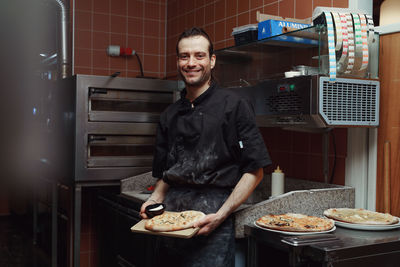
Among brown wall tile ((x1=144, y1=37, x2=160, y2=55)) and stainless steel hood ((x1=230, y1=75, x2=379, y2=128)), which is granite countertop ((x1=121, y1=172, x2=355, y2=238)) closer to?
stainless steel hood ((x1=230, y1=75, x2=379, y2=128))

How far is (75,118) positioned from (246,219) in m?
1.46

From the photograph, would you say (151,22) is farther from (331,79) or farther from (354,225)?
(354,225)

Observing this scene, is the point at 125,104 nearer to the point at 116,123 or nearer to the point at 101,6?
the point at 116,123

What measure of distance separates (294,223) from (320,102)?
0.51 metres

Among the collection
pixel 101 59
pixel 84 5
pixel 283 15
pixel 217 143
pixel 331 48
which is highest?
pixel 84 5

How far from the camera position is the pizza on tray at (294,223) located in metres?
1.59

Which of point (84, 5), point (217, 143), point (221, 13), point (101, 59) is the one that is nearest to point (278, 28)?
point (217, 143)

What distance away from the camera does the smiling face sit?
1852 mm

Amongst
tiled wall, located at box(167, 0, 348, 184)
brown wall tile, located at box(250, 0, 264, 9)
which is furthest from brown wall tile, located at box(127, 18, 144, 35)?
brown wall tile, located at box(250, 0, 264, 9)

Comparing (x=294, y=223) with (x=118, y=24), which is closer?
(x=294, y=223)

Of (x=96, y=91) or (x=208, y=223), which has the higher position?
(x=96, y=91)

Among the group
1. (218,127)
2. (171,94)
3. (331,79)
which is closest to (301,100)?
(331,79)

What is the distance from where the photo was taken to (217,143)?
5.97 ft

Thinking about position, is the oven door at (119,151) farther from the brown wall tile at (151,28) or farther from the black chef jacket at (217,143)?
the brown wall tile at (151,28)
